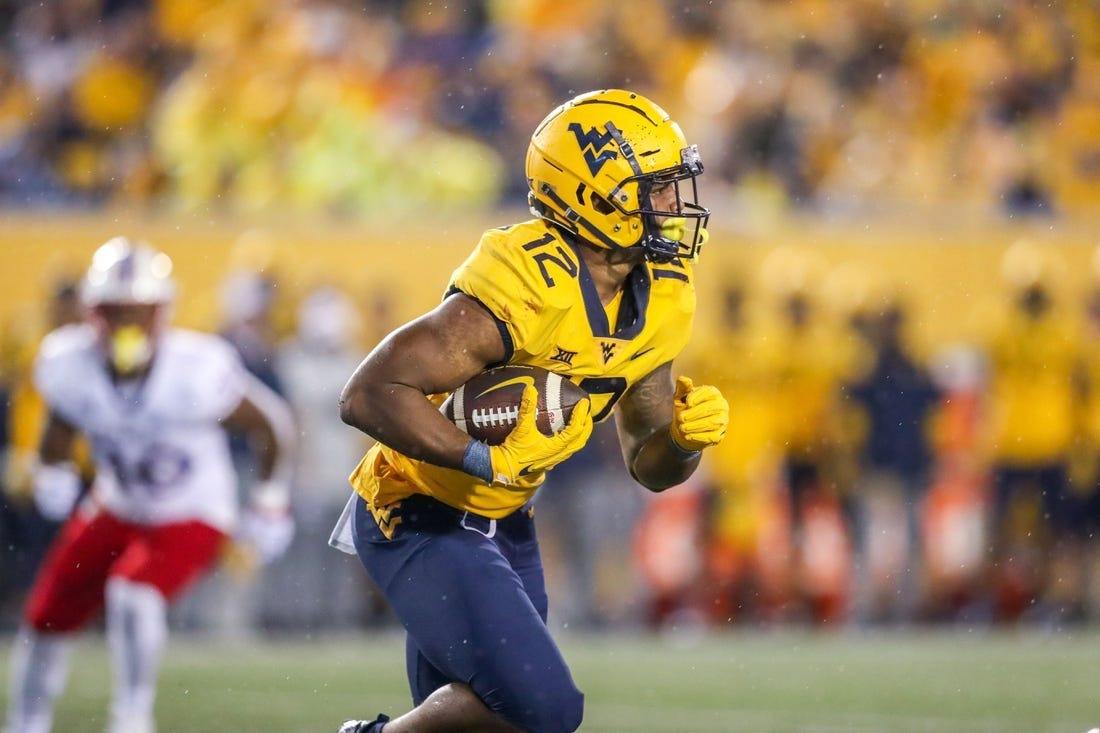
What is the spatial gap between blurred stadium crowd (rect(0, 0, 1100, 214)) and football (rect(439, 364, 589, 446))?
265 inches

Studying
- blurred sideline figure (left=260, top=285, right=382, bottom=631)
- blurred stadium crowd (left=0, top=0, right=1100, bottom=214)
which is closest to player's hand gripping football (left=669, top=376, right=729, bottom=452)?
blurred sideline figure (left=260, top=285, right=382, bottom=631)

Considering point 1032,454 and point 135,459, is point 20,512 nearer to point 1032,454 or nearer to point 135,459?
point 135,459

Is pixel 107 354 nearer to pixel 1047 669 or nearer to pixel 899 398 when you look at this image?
pixel 1047 669

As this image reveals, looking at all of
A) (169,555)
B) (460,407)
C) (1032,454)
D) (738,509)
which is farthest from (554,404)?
(1032,454)

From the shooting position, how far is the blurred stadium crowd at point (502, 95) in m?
11.0

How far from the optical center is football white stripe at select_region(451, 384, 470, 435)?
13.1 ft

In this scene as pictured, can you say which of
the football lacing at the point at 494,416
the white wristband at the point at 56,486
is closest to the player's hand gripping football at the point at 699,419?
the football lacing at the point at 494,416

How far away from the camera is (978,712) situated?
21.3 feet

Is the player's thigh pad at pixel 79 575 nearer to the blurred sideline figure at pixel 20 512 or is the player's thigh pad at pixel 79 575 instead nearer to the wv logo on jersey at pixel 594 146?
the wv logo on jersey at pixel 594 146

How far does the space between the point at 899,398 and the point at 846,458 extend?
18.1 inches

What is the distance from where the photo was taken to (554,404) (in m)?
3.96

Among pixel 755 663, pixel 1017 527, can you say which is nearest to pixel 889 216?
pixel 1017 527

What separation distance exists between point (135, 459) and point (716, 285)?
4743mm

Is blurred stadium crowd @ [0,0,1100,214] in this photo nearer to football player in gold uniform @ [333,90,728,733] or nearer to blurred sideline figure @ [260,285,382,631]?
blurred sideline figure @ [260,285,382,631]
